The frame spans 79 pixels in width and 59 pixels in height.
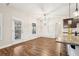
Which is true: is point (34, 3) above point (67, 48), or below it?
→ above

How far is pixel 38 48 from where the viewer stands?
1617 millimetres

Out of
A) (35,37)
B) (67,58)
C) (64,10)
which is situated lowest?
(67,58)

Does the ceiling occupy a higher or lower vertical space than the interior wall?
higher

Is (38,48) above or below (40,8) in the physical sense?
below

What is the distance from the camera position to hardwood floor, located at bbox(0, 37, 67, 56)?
63.2 inches

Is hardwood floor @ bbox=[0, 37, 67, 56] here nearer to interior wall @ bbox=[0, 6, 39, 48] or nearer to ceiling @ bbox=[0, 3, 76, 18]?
interior wall @ bbox=[0, 6, 39, 48]

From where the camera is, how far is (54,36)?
1.60m

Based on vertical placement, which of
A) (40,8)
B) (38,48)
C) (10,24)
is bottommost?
(38,48)

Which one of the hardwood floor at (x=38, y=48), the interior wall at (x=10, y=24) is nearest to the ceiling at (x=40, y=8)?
the interior wall at (x=10, y=24)

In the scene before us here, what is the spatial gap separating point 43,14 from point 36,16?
0.10 m

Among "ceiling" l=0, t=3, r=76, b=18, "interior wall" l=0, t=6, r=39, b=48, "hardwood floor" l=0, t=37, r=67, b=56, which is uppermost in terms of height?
"ceiling" l=0, t=3, r=76, b=18

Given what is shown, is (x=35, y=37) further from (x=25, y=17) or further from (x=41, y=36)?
(x=25, y=17)

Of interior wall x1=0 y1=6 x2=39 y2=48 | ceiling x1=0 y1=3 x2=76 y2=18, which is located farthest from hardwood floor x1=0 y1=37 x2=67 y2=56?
ceiling x1=0 y1=3 x2=76 y2=18

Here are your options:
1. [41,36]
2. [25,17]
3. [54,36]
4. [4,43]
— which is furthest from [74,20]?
[4,43]
